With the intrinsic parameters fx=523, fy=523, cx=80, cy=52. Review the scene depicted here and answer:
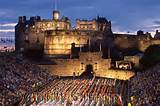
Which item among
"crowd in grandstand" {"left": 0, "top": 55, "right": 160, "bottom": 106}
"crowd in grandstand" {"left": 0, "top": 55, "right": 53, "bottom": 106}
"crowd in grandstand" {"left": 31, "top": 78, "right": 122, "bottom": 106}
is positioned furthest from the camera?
"crowd in grandstand" {"left": 0, "top": 55, "right": 53, "bottom": 106}

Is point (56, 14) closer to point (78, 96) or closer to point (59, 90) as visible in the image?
point (59, 90)

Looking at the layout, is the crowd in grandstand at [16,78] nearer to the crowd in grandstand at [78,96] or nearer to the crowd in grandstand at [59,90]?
the crowd in grandstand at [59,90]

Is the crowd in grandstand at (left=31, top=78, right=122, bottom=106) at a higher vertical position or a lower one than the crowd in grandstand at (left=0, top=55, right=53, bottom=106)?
lower

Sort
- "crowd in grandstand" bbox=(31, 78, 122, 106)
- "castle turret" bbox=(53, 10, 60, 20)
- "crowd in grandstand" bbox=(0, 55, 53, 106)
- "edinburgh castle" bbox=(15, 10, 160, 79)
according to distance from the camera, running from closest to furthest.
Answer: "crowd in grandstand" bbox=(31, 78, 122, 106), "crowd in grandstand" bbox=(0, 55, 53, 106), "edinburgh castle" bbox=(15, 10, 160, 79), "castle turret" bbox=(53, 10, 60, 20)

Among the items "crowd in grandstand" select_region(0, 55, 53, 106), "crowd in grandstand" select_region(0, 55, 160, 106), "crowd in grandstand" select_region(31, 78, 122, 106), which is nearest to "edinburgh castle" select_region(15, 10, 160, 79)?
"crowd in grandstand" select_region(0, 55, 53, 106)

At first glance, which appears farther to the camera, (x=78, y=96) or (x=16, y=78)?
(x=16, y=78)

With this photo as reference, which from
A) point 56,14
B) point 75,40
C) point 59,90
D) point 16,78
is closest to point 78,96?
point 59,90

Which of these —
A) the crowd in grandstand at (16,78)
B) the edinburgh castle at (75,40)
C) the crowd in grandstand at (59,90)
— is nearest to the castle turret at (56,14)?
the edinburgh castle at (75,40)

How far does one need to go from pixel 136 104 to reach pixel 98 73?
32306 mm

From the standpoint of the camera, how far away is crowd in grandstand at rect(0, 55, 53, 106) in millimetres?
36625

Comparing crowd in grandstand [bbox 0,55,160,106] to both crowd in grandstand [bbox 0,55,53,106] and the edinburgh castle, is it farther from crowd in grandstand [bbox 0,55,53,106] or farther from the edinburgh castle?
the edinburgh castle

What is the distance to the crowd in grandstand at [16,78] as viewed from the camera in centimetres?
3662

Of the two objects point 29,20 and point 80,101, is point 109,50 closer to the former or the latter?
point 29,20

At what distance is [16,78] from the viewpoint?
45.0 metres
